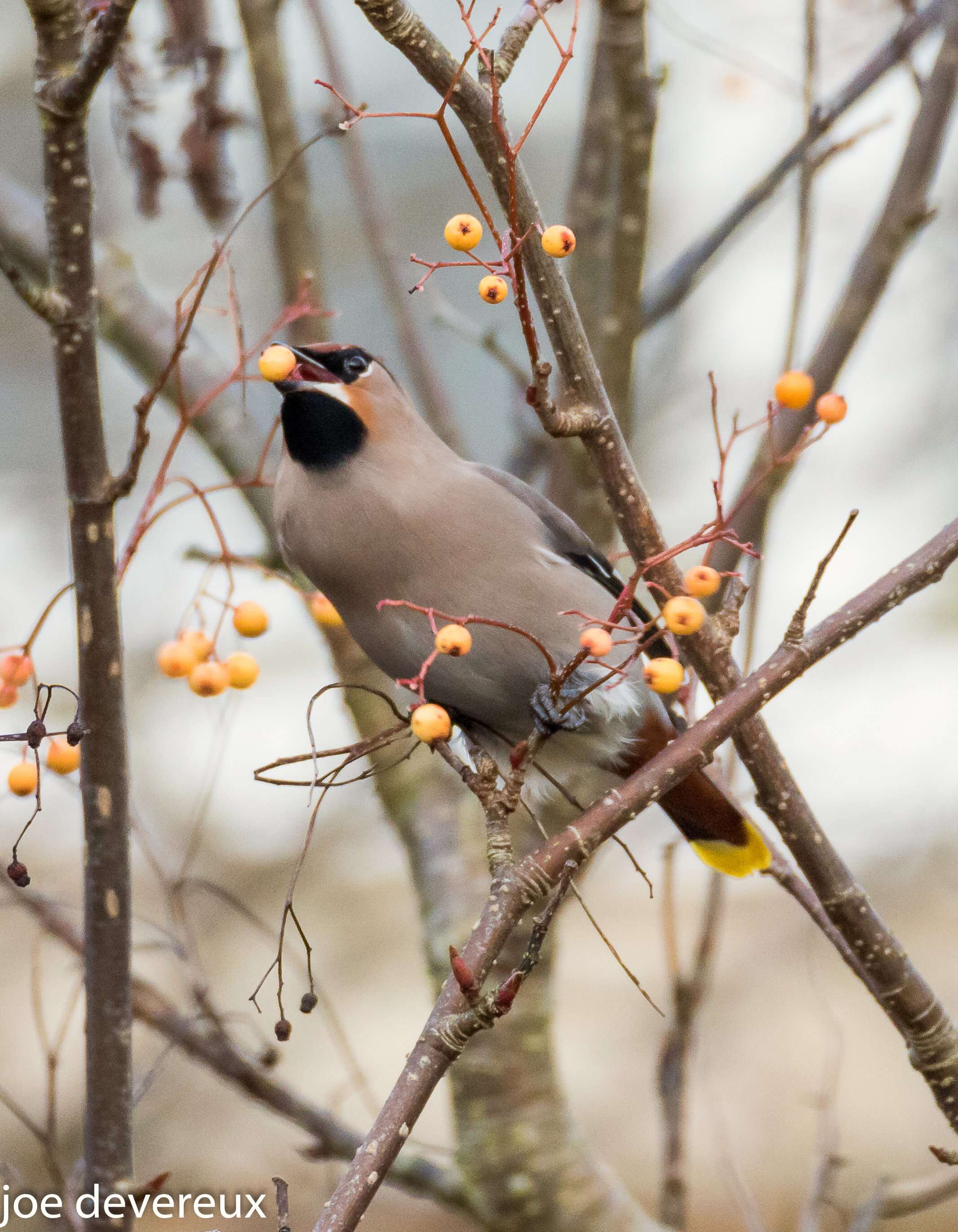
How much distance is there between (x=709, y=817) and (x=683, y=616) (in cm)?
132

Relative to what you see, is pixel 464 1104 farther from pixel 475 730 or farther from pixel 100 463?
pixel 100 463

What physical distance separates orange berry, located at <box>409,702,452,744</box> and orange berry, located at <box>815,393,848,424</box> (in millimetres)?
728

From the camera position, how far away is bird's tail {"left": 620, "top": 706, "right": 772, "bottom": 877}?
108 inches

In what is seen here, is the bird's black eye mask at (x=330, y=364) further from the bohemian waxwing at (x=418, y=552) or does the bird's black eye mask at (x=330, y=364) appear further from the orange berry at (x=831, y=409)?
the orange berry at (x=831, y=409)

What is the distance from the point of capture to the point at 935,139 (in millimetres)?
2787

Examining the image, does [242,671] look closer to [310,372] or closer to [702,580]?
[310,372]

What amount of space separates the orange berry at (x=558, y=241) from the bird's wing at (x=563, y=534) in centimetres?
107

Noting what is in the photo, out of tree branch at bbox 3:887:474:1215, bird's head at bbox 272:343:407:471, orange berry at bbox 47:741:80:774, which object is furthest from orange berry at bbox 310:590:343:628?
tree branch at bbox 3:887:474:1215

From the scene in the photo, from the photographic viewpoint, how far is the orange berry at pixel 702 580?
1.69 metres

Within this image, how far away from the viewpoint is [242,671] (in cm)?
214

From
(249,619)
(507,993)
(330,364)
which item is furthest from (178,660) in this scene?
(507,993)

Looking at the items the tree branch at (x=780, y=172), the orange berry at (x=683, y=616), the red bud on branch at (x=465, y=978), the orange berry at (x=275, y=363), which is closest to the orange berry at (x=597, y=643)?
the orange berry at (x=683, y=616)

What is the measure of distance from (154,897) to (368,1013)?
114 centimetres

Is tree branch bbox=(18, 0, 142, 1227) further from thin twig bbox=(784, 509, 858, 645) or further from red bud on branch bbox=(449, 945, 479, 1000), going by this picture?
thin twig bbox=(784, 509, 858, 645)
